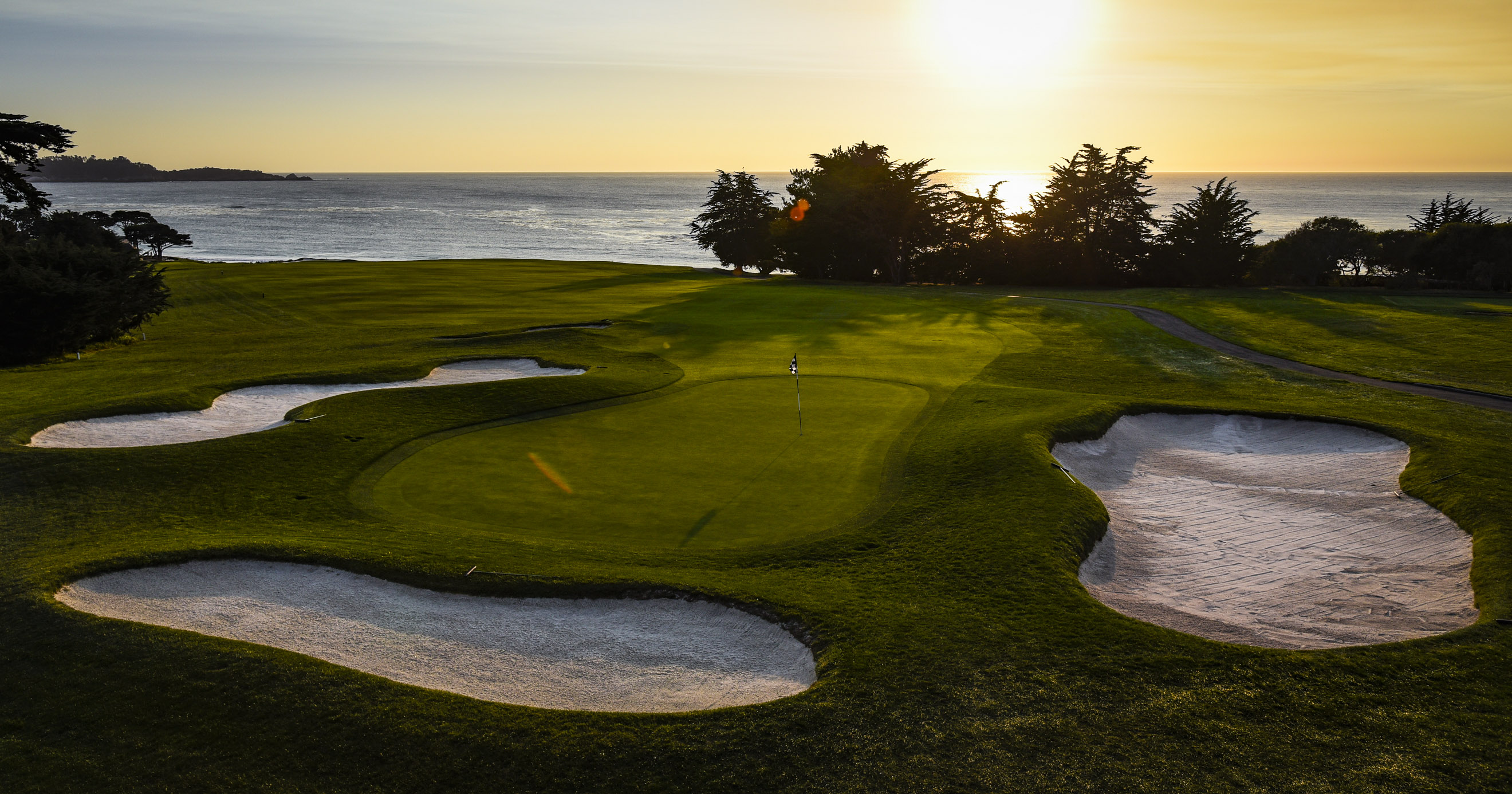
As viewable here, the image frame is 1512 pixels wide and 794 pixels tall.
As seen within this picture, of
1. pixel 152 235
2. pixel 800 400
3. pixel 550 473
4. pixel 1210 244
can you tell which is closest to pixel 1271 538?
pixel 800 400

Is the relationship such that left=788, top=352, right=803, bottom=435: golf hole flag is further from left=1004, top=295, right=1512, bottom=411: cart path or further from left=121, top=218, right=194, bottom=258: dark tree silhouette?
left=121, top=218, right=194, bottom=258: dark tree silhouette

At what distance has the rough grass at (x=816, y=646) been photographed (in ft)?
24.5

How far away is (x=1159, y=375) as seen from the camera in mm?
25609

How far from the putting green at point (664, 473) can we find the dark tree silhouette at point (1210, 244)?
47.4m

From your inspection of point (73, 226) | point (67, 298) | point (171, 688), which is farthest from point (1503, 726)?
point (73, 226)

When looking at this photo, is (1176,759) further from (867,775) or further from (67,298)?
(67,298)

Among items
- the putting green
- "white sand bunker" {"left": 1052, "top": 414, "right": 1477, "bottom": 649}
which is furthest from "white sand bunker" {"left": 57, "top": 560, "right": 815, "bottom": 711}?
"white sand bunker" {"left": 1052, "top": 414, "right": 1477, "bottom": 649}

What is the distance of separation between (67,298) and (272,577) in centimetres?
2216

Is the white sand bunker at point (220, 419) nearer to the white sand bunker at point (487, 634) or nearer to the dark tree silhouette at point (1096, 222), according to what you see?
the white sand bunker at point (487, 634)

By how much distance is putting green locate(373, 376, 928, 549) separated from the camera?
12.8 metres

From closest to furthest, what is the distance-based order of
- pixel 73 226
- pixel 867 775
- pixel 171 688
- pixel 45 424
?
pixel 867 775
pixel 171 688
pixel 45 424
pixel 73 226

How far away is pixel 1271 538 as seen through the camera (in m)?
13.5

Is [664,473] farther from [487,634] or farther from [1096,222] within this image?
[1096,222]

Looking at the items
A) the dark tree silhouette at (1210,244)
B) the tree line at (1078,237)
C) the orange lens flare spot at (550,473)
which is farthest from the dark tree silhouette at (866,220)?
the orange lens flare spot at (550,473)
